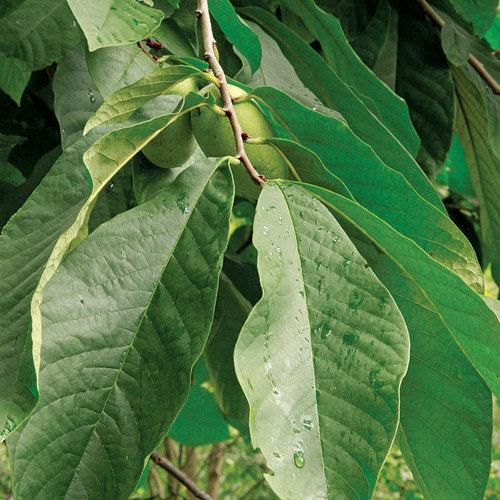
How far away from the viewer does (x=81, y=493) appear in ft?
1.21

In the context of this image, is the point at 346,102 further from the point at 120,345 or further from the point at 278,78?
the point at 120,345

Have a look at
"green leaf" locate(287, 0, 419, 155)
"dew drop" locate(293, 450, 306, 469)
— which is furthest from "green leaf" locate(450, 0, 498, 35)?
"dew drop" locate(293, 450, 306, 469)

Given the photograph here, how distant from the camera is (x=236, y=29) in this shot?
57cm

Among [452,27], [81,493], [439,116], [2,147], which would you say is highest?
[452,27]

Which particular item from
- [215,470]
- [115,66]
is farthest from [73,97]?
[215,470]

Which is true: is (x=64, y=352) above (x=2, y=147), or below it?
above

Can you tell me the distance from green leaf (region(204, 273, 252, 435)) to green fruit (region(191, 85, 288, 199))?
320 millimetres

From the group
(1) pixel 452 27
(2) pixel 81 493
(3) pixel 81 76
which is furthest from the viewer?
(1) pixel 452 27

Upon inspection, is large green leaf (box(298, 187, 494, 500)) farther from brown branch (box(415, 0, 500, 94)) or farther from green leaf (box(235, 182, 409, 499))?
brown branch (box(415, 0, 500, 94))

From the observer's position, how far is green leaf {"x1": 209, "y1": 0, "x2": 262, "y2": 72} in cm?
55

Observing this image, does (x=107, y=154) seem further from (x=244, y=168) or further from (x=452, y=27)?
(x=452, y=27)

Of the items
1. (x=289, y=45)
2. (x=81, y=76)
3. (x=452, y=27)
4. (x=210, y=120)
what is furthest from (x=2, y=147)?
(x=452, y=27)

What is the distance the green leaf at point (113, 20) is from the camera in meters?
0.43

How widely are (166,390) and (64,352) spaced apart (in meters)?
0.07
